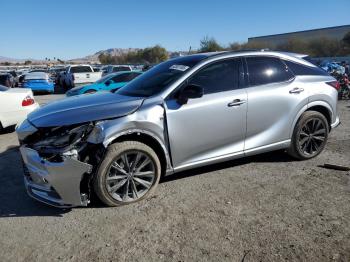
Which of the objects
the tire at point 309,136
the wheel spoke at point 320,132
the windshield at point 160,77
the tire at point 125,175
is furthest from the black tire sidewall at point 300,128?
the tire at point 125,175

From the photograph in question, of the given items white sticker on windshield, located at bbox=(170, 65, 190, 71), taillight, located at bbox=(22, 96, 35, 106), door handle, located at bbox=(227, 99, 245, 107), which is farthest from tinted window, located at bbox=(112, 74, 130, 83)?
door handle, located at bbox=(227, 99, 245, 107)

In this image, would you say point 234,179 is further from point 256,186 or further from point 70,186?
point 70,186

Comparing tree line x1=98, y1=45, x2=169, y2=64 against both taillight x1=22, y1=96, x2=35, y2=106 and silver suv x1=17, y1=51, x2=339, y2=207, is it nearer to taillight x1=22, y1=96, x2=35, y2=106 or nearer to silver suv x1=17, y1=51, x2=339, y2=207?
taillight x1=22, y1=96, x2=35, y2=106

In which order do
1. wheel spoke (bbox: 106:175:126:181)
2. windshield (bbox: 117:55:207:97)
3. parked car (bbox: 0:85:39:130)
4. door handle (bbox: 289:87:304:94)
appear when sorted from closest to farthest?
wheel spoke (bbox: 106:175:126:181) → windshield (bbox: 117:55:207:97) → door handle (bbox: 289:87:304:94) → parked car (bbox: 0:85:39:130)

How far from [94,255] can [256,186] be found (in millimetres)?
2398

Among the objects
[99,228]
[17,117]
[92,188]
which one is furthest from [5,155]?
[99,228]

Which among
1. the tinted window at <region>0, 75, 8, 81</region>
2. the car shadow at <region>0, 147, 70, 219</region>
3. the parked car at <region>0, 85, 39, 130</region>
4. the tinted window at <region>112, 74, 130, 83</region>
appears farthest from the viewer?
the tinted window at <region>0, 75, 8, 81</region>

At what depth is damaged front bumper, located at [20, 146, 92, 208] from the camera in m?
3.86

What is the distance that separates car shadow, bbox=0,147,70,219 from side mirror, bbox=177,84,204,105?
1942mm

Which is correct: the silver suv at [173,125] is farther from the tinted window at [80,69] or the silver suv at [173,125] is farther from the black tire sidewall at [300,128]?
the tinted window at [80,69]

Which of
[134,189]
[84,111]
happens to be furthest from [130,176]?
[84,111]

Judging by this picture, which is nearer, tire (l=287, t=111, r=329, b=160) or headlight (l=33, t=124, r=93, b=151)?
headlight (l=33, t=124, r=93, b=151)

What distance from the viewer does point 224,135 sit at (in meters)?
4.82

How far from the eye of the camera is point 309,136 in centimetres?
570
